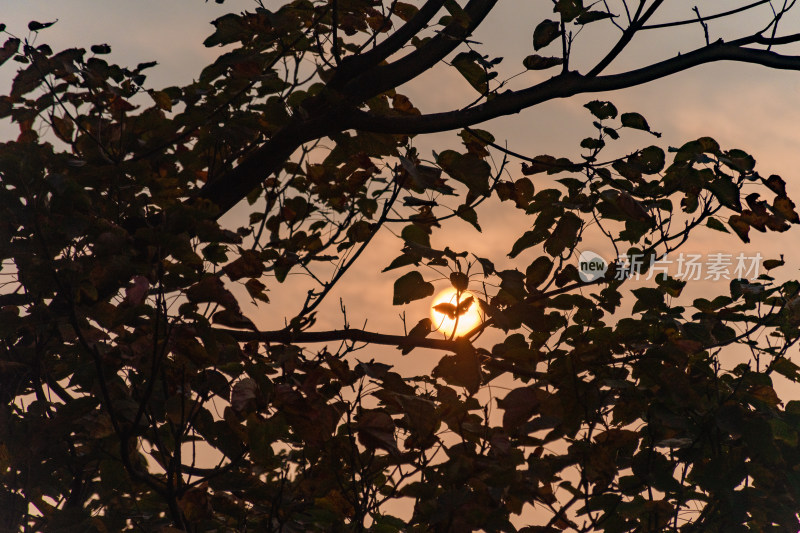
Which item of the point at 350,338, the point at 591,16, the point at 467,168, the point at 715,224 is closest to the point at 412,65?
the point at 467,168

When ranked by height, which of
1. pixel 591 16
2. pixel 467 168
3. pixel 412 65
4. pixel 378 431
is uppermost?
pixel 412 65

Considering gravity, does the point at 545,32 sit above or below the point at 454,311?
above

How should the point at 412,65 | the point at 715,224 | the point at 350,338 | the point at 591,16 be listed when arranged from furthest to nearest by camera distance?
the point at 412,65
the point at 350,338
the point at 715,224
the point at 591,16

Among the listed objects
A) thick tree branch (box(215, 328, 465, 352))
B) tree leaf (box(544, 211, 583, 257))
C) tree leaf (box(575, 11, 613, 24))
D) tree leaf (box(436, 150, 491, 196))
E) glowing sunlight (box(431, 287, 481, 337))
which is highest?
tree leaf (box(575, 11, 613, 24))

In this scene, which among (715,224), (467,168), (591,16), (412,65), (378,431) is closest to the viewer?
(378,431)

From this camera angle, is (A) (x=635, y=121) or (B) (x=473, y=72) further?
(B) (x=473, y=72)

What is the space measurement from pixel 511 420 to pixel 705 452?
103 centimetres

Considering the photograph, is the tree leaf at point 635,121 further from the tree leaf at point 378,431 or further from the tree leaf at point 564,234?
the tree leaf at point 378,431

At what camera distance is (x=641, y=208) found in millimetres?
2666

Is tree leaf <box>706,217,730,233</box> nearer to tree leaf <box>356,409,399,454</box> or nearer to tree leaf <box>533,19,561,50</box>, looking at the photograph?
tree leaf <box>533,19,561,50</box>

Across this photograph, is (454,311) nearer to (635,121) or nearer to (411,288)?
(411,288)

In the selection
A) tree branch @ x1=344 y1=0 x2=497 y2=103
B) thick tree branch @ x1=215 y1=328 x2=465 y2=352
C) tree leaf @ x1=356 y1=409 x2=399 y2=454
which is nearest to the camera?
tree leaf @ x1=356 y1=409 x2=399 y2=454

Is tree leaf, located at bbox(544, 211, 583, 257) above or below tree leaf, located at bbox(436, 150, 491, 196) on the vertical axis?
below

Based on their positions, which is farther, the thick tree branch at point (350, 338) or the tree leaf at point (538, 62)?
the thick tree branch at point (350, 338)
